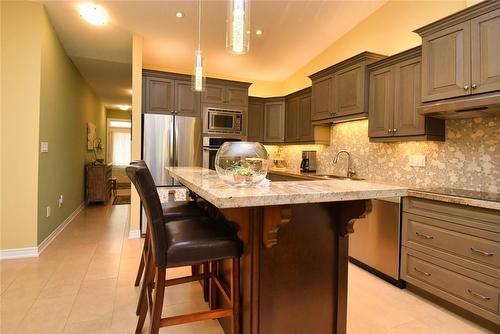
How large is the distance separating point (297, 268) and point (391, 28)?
331 cm

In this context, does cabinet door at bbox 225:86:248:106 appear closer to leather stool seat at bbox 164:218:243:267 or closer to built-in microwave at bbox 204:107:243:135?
built-in microwave at bbox 204:107:243:135

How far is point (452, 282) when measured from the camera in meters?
2.11

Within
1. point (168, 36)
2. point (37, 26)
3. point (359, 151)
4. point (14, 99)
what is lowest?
point (359, 151)

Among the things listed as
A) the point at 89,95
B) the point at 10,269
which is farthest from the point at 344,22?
the point at 89,95

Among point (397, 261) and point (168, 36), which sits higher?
point (168, 36)

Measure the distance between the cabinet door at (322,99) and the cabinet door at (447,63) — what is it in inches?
55.2

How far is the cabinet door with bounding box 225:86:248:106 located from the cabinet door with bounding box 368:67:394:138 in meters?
2.11

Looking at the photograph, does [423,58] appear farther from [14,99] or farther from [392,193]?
[14,99]

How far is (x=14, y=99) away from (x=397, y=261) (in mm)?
4295

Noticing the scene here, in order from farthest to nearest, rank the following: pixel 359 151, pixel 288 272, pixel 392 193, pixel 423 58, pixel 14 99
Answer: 1. pixel 359 151
2. pixel 14 99
3. pixel 423 58
4. pixel 288 272
5. pixel 392 193

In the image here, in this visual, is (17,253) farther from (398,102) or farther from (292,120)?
(398,102)

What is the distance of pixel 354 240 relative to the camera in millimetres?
3053

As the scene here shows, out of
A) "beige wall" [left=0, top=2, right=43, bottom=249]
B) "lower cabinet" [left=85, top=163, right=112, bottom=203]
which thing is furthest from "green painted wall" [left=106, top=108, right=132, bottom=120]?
"beige wall" [left=0, top=2, right=43, bottom=249]

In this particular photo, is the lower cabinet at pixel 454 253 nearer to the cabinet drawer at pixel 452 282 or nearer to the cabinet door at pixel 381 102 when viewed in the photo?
the cabinet drawer at pixel 452 282
